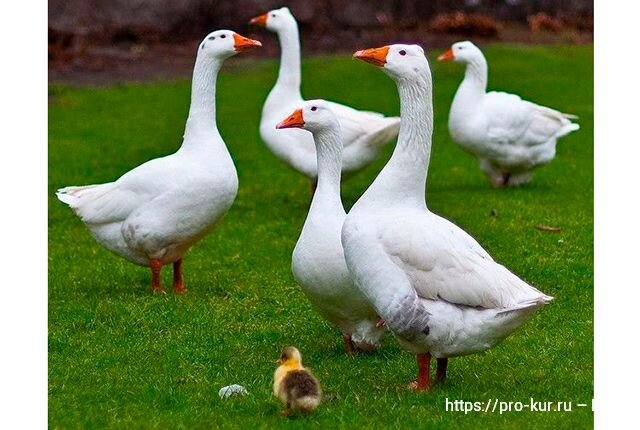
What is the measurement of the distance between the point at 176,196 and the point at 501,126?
5.08 meters

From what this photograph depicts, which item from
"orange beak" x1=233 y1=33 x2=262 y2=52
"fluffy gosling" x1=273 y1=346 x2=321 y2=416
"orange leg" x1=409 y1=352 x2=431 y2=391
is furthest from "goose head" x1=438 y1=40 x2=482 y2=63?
"fluffy gosling" x1=273 y1=346 x2=321 y2=416

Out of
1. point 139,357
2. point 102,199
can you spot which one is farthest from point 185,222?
point 139,357

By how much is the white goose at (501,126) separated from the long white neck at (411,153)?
606cm

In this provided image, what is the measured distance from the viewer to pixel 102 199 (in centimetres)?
883

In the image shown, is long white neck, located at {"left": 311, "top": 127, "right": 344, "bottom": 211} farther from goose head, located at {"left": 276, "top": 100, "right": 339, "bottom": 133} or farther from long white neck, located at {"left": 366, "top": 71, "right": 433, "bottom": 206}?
long white neck, located at {"left": 366, "top": 71, "right": 433, "bottom": 206}

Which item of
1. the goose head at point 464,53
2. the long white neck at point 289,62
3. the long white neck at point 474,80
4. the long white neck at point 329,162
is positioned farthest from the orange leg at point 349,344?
the goose head at point 464,53

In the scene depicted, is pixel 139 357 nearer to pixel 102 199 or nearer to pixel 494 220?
pixel 102 199

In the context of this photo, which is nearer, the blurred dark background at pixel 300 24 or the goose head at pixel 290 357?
the goose head at pixel 290 357

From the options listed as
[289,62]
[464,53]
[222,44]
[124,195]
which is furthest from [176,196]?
[464,53]

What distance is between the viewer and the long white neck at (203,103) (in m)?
8.91

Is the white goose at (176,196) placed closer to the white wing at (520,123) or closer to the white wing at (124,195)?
the white wing at (124,195)

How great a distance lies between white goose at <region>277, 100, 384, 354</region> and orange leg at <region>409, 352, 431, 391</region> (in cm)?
65

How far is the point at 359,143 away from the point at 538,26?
14066mm

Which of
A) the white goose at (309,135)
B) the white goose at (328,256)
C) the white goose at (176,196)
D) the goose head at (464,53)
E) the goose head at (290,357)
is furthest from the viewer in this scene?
the goose head at (464,53)
